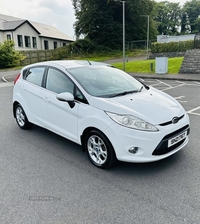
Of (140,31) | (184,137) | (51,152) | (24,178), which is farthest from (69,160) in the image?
(140,31)

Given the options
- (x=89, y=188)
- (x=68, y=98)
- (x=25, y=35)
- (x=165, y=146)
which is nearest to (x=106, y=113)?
(x=68, y=98)

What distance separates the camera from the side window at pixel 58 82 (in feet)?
13.2

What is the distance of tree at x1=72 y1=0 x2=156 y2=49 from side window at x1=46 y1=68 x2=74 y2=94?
3727 centimetres

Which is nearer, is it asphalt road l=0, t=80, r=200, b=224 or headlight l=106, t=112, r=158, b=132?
asphalt road l=0, t=80, r=200, b=224

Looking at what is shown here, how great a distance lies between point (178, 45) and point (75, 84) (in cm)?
2495

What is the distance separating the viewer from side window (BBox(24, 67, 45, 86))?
4748 mm

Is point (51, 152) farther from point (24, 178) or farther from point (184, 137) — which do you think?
point (184, 137)

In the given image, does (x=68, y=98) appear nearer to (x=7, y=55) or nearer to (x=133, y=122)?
(x=133, y=122)

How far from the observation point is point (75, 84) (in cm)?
388

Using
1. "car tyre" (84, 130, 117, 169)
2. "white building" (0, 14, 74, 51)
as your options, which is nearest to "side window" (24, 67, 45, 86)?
"car tyre" (84, 130, 117, 169)

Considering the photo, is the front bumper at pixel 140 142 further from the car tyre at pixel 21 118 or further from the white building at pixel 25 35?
the white building at pixel 25 35

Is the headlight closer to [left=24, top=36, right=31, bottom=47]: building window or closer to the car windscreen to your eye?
the car windscreen

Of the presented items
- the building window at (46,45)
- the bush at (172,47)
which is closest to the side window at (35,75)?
the bush at (172,47)

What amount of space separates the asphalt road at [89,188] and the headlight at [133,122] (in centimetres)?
74
